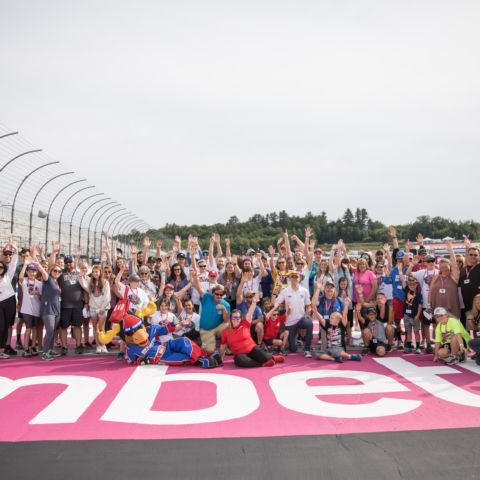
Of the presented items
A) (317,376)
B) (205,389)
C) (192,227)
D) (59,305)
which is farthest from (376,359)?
(192,227)

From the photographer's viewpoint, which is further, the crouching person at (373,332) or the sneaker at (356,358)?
the crouching person at (373,332)

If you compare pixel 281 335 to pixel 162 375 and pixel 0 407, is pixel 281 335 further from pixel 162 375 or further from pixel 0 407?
pixel 0 407

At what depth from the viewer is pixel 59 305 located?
811cm

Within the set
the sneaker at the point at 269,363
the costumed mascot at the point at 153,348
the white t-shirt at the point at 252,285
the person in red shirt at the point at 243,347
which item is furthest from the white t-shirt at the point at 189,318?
the sneaker at the point at 269,363

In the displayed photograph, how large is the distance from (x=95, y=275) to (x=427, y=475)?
6473 mm

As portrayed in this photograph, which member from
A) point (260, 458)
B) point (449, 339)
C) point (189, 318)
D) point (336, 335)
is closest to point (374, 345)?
point (336, 335)

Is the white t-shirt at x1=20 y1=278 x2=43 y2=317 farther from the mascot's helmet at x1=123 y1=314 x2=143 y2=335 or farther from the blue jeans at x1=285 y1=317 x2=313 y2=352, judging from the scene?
the blue jeans at x1=285 y1=317 x2=313 y2=352

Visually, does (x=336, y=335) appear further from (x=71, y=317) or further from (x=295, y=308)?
(x=71, y=317)

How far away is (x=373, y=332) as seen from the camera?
8.25 m

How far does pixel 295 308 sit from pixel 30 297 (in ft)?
16.2

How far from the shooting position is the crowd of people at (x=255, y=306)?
25.7 feet

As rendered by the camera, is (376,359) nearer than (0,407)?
No

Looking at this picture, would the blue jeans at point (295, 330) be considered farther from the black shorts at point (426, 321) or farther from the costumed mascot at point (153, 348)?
the black shorts at point (426, 321)

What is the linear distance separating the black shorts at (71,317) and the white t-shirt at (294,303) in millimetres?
3719
